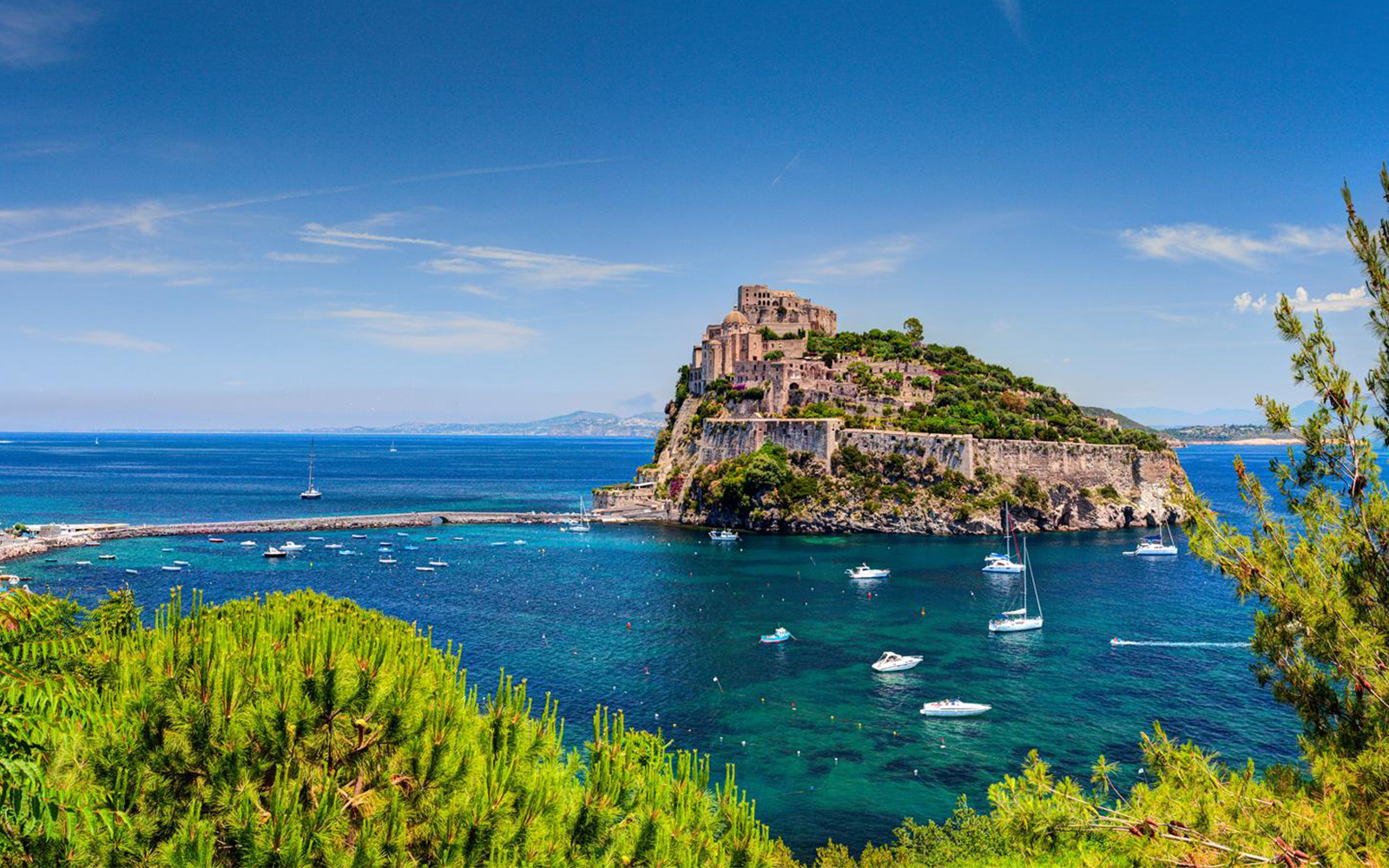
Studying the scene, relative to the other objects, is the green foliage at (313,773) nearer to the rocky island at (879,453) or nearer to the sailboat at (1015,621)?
the sailboat at (1015,621)

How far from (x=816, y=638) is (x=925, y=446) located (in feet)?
113

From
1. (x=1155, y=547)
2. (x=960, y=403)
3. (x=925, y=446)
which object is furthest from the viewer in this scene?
(x=960, y=403)

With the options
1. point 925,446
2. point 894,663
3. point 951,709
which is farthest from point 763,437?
point 951,709

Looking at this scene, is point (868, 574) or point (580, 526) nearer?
point (868, 574)

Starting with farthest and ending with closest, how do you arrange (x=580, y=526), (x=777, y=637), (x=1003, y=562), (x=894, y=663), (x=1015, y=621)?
(x=580, y=526) → (x=1003, y=562) → (x=1015, y=621) → (x=777, y=637) → (x=894, y=663)

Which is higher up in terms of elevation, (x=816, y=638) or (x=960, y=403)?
(x=960, y=403)

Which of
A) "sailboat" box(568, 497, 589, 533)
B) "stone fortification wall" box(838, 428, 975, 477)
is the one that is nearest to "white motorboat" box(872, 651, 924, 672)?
"stone fortification wall" box(838, 428, 975, 477)

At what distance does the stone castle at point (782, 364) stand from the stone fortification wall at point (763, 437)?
4886mm

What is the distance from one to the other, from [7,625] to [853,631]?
3343cm

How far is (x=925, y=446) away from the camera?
65.5m

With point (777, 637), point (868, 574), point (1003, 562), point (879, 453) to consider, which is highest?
point (879, 453)

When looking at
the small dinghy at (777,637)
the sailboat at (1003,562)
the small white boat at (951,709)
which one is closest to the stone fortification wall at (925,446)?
the sailboat at (1003,562)

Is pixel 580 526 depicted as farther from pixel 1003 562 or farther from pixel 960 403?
pixel 960 403

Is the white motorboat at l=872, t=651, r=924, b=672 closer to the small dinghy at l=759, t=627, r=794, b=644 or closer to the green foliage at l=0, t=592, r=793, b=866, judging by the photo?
the small dinghy at l=759, t=627, r=794, b=644
